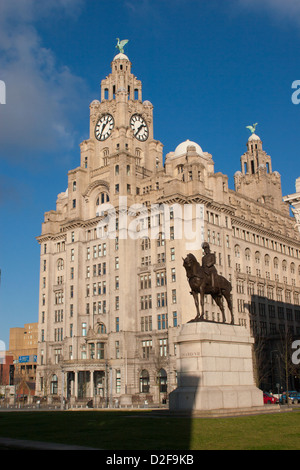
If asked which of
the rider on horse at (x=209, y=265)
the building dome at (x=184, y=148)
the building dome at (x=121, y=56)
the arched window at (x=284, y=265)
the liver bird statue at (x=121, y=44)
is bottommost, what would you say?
the rider on horse at (x=209, y=265)

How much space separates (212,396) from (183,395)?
1973 mm

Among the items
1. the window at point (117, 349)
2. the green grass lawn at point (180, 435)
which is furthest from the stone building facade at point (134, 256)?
the green grass lawn at point (180, 435)

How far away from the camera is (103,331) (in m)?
104

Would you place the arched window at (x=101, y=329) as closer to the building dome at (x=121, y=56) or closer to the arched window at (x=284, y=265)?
the arched window at (x=284, y=265)

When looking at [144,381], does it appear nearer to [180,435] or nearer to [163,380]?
[163,380]

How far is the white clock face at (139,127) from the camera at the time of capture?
11856 centimetres

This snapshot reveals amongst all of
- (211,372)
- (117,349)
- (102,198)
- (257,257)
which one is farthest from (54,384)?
(211,372)

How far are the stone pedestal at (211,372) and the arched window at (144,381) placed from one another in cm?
6014

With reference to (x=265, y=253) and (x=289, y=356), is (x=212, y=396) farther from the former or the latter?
(x=265, y=253)

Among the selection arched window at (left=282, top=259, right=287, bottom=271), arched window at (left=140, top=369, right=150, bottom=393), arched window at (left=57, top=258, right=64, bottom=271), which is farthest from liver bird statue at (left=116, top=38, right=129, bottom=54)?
arched window at (left=140, top=369, right=150, bottom=393)

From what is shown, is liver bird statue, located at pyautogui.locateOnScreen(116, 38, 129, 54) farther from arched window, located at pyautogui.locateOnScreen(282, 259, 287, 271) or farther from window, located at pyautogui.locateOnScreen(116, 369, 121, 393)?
window, located at pyautogui.locateOnScreen(116, 369, 121, 393)

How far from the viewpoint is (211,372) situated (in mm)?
35750

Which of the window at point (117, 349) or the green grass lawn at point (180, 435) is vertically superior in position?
the window at point (117, 349)

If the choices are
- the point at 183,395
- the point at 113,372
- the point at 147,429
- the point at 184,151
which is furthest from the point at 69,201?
the point at 147,429
